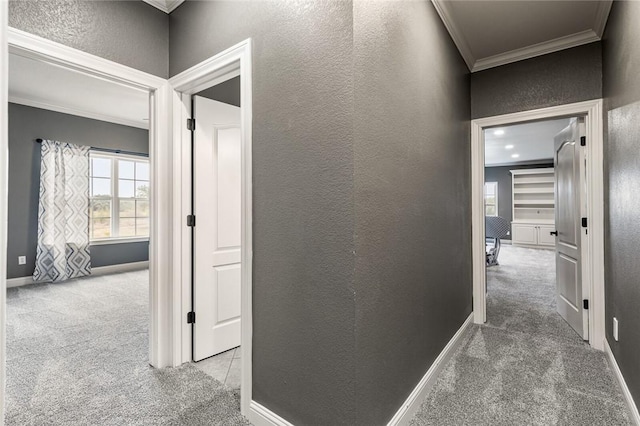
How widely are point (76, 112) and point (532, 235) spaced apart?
10.7m

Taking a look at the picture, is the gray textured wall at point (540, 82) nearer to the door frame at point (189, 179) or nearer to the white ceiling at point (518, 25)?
the white ceiling at point (518, 25)

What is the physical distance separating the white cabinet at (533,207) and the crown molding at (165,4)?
9.70 meters

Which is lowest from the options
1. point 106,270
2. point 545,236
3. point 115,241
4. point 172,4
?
point 106,270

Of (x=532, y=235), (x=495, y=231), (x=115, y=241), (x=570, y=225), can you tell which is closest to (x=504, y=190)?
(x=532, y=235)

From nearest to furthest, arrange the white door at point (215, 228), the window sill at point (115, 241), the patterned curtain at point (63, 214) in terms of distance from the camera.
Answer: the white door at point (215, 228), the patterned curtain at point (63, 214), the window sill at point (115, 241)

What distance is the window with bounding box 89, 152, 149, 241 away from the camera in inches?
216

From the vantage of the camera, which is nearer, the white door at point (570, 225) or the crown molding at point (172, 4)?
the crown molding at point (172, 4)

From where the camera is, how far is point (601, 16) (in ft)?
7.73

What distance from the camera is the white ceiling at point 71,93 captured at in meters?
3.72

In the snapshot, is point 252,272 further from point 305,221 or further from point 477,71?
point 477,71

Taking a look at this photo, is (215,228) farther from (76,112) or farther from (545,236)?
(545,236)

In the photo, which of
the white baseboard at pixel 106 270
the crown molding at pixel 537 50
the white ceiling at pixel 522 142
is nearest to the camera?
the crown molding at pixel 537 50

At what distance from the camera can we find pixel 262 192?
1.64 metres

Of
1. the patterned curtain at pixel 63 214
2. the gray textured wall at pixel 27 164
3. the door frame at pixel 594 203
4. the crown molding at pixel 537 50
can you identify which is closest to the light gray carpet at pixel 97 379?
the patterned curtain at pixel 63 214
